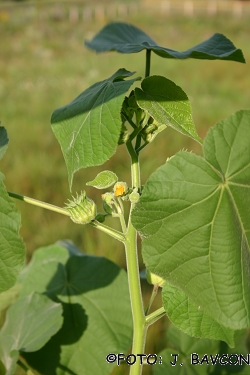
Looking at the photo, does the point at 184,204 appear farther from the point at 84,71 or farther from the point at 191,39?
the point at 191,39

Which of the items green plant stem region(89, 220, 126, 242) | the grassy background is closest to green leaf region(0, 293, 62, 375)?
green plant stem region(89, 220, 126, 242)

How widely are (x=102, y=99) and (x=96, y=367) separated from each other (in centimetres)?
85

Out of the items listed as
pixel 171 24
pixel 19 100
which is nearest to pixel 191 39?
pixel 171 24

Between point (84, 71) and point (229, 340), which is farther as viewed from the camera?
point (84, 71)

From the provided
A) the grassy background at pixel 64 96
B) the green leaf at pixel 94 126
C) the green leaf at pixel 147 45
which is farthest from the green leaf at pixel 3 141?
the grassy background at pixel 64 96

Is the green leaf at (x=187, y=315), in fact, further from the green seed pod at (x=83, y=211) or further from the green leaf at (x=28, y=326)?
the green leaf at (x=28, y=326)

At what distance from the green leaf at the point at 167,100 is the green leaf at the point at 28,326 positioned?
2.04 ft

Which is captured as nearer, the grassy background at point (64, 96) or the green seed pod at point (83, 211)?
the green seed pod at point (83, 211)

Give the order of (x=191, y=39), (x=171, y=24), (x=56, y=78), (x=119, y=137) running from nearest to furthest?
(x=119, y=137) → (x=56, y=78) → (x=191, y=39) → (x=171, y=24)

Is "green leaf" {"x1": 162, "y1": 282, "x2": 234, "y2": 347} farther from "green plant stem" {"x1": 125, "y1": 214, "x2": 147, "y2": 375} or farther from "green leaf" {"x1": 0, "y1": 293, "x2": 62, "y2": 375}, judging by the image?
"green leaf" {"x1": 0, "y1": 293, "x2": 62, "y2": 375}

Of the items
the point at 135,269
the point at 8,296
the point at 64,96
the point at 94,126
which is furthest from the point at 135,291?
the point at 64,96

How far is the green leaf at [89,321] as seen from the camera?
4.59 feet

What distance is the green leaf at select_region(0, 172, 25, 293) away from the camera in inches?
34.7

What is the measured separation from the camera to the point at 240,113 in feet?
2.58
